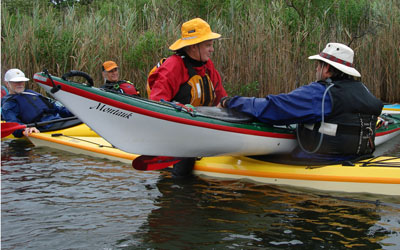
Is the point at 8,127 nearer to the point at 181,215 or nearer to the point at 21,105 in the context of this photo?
the point at 21,105

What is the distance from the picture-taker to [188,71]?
4.56 meters

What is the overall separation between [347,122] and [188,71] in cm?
148

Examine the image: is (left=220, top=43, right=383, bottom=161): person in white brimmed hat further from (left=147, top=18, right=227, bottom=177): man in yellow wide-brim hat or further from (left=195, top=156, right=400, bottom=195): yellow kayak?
(left=147, top=18, right=227, bottom=177): man in yellow wide-brim hat

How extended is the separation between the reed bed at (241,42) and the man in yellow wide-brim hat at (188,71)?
3.29 meters

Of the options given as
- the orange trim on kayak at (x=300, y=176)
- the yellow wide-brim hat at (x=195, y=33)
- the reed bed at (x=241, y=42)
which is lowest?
the orange trim on kayak at (x=300, y=176)

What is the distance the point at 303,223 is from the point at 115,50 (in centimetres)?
569

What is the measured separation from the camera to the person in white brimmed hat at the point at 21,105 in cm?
705

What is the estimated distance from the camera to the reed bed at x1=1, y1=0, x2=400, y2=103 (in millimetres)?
8039

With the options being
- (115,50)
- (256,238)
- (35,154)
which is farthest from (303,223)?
(115,50)

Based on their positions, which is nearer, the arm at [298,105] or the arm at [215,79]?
the arm at [298,105]

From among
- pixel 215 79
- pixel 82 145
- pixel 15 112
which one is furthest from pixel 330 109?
pixel 15 112

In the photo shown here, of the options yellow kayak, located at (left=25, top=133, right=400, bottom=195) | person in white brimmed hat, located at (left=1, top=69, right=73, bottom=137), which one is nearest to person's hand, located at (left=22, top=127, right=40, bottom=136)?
person in white brimmed hat, located at (left=1, top=69, right=73, bottom=137)

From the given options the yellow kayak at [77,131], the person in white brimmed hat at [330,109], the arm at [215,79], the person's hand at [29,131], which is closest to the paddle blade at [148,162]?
the person in white brimmed hat at [330,109]

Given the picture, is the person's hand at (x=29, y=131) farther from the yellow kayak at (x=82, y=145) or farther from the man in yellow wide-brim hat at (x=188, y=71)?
the man in yellow wide-brim hat at (x=188, y=71)
